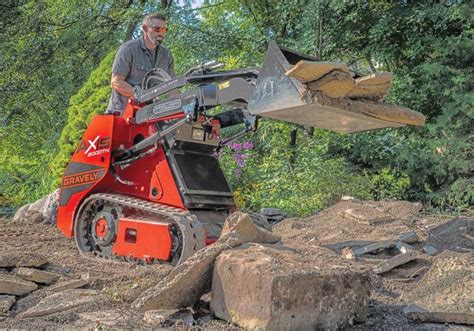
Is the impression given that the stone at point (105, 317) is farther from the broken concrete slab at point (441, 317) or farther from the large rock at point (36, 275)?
the broken concrete slab at point (441, 317)

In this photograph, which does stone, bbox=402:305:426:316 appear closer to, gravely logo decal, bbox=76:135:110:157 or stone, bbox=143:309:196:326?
stone, bbox=143:309:196:326

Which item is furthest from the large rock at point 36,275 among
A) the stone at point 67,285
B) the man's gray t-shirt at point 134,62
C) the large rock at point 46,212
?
the large rock at point 46,212

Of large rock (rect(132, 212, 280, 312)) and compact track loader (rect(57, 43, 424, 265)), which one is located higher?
compact track loader (rect(57, 43, 424, 265))

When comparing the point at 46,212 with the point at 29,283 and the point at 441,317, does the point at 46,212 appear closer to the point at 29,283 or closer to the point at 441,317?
the point at 29,283

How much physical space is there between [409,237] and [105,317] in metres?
3.42

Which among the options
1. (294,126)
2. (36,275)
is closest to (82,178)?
(36,275)

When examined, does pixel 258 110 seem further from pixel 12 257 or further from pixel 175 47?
pixel 175 47

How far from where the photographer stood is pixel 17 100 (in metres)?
14.8

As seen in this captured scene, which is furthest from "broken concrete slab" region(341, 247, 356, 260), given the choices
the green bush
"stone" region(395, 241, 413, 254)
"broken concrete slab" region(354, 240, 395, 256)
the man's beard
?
the green bush

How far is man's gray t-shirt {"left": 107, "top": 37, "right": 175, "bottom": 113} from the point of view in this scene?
5.83 meters

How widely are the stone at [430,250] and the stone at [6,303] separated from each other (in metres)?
3.47

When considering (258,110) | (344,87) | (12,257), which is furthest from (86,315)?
(344,87)

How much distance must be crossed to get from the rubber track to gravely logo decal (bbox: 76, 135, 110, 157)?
0.55 metres

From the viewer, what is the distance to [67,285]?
161 inches
